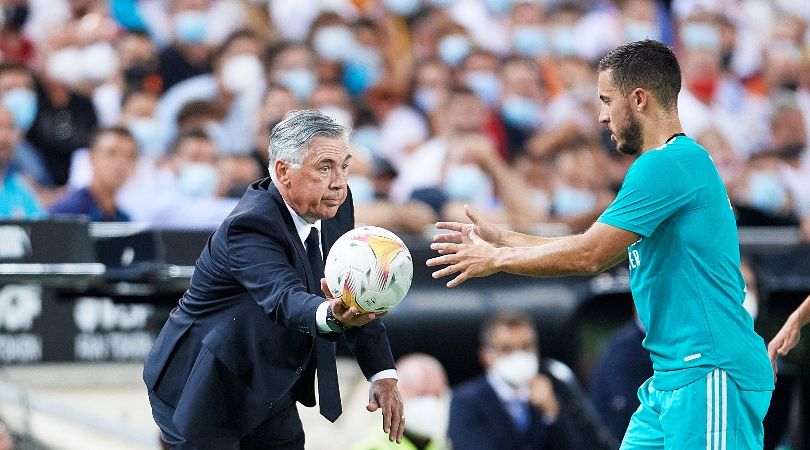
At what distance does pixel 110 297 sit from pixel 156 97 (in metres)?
2.66

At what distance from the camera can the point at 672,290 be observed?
462cm

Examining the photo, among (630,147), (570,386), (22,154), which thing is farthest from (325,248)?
(22,154)

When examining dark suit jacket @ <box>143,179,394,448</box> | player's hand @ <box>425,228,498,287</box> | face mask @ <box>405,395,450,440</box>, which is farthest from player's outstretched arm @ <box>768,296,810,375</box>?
face mask @ <box>405,395,450,440</box>

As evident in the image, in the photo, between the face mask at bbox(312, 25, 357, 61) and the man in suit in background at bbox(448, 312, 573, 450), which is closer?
the man in suit in background at bbox(448, 312, 573, 450)

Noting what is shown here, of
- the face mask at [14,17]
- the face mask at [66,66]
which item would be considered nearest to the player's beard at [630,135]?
the face mask at [66,66]

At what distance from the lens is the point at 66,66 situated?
10.1 m

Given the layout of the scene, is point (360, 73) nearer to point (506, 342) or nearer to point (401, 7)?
point (401, 7)

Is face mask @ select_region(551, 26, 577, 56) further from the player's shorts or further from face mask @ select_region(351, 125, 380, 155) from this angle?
the player's shorts

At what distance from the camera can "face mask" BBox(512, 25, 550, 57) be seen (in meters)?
13.2

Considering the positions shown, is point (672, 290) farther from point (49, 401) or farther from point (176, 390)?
point (49, 401)

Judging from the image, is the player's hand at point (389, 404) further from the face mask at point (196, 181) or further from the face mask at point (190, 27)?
the face mask at point (190, 27)

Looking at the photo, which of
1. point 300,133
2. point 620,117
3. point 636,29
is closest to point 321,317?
point 300,133

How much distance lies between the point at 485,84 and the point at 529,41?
3.82 feet

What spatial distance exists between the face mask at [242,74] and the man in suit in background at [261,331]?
584cm
